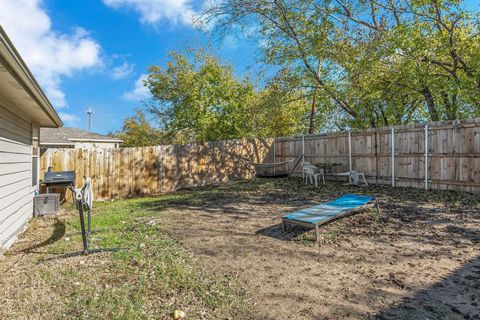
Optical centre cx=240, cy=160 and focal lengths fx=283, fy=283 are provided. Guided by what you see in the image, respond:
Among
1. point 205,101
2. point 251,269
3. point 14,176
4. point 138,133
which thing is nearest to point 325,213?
point 251,269

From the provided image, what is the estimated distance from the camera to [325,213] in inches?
168

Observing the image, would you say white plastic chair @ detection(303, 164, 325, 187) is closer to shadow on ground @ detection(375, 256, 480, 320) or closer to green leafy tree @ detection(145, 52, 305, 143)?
green leafy tree @ detection(145, 52, 305, 143)

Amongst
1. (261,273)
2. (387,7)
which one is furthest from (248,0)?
(261,273)

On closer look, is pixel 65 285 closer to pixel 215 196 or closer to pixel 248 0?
pixel 215 196

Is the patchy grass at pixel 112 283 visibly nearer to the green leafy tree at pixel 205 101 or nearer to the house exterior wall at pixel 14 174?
the house exterior wall at pixel 14 174

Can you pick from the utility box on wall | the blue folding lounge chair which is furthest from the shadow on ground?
the utility box on wall

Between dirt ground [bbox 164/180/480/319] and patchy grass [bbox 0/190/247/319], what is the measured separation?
253 millimetres

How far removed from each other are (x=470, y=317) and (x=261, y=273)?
1686mm

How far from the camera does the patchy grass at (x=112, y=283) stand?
2.21m

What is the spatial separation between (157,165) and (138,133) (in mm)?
11563

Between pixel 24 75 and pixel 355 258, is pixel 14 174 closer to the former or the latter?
pixel 24 75

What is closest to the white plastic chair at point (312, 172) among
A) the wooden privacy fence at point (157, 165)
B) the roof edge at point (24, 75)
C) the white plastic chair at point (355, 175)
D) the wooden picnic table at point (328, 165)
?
the wooden picnic table at point (328, 165)

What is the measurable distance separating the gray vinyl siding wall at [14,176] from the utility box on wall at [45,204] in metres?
0.11

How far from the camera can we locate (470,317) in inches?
81.0
